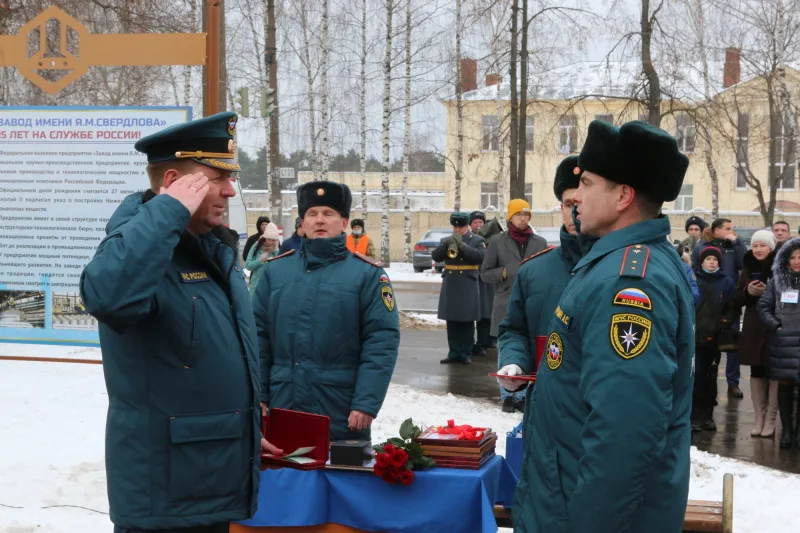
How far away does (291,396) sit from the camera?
5.14 m

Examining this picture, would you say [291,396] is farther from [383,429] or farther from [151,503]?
[383,429]

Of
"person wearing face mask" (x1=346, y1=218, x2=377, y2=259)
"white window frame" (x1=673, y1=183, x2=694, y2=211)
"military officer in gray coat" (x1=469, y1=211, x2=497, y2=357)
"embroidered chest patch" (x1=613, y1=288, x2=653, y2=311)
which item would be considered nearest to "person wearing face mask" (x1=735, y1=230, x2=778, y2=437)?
"military officer in gray coat" (x1=469, y1=211, x2=497, y2=357)

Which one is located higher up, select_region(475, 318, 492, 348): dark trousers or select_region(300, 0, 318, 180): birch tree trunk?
select_region(300, 0, 318, 180): birch tree trunk

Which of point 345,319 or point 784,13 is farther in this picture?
point 784,13

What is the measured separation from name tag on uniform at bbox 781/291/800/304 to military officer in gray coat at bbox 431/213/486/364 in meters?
5.10

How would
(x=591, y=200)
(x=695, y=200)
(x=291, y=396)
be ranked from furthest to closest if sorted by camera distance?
1. (x=695, y=200)
2. (x=291, y=396)
3. (x=591, y=200)

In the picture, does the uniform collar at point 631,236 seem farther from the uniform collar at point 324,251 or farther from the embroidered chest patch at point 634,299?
the uniform collar at point 324,251

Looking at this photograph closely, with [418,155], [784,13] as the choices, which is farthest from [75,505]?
[418,155]

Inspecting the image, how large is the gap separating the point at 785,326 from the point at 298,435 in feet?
18.9

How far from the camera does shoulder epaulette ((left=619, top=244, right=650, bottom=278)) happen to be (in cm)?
269

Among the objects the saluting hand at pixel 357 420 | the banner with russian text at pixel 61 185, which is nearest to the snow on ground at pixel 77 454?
the banner with russian text at pixel 61 185

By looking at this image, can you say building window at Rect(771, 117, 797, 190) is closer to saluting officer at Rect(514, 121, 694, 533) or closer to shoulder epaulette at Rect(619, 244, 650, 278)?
saluting officer at Rect(514, 121, 694, 533)

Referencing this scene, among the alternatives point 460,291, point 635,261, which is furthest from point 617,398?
point 460,291

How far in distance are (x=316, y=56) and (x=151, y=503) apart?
111 ft
